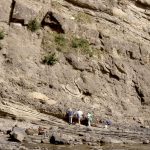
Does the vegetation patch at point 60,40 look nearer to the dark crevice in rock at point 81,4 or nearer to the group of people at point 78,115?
the dark crevice in rock at point 81,4

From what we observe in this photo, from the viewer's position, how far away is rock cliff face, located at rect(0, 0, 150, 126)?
1991cm

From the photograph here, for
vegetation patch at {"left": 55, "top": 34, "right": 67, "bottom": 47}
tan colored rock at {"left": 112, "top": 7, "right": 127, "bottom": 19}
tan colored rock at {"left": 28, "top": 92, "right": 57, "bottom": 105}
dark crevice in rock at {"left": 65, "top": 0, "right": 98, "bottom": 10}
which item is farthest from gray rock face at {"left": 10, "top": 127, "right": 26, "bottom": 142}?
tan colored rock at {"left": 112, "top": 7, "right": 127, "bottom": 19}

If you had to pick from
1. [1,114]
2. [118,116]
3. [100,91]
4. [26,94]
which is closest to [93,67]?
[100,91]

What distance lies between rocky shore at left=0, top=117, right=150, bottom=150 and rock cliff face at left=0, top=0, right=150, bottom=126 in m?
0.89

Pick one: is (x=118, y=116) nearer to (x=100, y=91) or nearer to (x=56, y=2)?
(x=100, y=91)

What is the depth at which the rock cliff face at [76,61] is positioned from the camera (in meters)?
19.9

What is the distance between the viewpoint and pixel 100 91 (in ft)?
→ 72.9

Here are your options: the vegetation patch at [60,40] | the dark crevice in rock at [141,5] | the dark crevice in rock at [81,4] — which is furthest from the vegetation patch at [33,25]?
the dark crevice in rock at [141,5]

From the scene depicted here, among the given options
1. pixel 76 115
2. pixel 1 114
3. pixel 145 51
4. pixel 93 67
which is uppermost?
pixel 145 51

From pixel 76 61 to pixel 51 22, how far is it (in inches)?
106

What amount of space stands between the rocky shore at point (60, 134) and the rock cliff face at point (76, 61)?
0.89 meters

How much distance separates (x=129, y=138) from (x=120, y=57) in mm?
6663

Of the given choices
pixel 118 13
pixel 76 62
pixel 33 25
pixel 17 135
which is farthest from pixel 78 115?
pixel 118 13

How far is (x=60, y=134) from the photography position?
1697 cm
